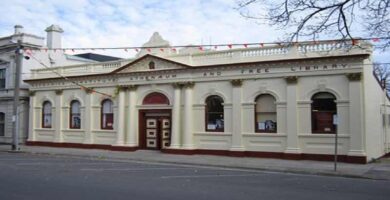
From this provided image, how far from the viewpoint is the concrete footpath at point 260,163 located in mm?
16562

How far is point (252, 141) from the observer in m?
22.2

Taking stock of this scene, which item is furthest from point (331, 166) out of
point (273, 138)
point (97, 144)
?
point (97, 144)

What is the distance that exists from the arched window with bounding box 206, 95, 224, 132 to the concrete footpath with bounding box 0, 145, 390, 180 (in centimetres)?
165

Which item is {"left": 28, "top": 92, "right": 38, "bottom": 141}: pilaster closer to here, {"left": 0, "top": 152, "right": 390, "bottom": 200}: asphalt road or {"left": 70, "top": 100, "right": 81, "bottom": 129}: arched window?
{"left": 70, "top": 100, "right": 81, "bottom": 129}: arched window

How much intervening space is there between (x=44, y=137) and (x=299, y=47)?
18.5 meters

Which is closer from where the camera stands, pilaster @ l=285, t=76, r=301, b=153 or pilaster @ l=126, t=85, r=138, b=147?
pilaster @ l=285, t=76, r=301, b=153

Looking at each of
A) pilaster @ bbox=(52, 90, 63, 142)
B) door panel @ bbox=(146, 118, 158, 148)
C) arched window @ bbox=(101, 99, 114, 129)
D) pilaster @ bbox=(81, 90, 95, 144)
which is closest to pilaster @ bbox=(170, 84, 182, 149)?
door panel @ bbox=(146, 118, 158, 148)

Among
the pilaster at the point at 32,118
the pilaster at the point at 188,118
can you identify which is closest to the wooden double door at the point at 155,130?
the pilaster at the point at 188,118

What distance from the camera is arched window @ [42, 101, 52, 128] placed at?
3067 cm

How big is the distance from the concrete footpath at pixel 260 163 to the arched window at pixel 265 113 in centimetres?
166

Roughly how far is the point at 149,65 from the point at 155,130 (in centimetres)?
373

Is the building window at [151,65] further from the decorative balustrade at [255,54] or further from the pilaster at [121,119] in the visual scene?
the pilaster at [121,119]

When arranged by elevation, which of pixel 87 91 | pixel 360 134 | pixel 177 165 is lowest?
pixel 177 165

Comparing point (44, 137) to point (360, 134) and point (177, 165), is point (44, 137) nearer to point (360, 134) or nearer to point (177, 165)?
point (177, 165)
